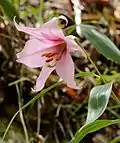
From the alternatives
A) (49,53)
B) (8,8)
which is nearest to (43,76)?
(49,53)

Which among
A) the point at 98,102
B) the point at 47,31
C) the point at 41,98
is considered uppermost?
the point at 47,31

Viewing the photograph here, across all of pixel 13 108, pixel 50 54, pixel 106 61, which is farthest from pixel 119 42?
pixel 50 54

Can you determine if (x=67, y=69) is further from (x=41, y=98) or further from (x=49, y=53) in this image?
(x=41, y=98)

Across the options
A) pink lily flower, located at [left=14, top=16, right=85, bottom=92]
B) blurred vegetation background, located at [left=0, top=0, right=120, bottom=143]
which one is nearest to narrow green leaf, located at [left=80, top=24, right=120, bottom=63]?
pink lily flower, located at [left=14, top=16, right=85, bottom=92]

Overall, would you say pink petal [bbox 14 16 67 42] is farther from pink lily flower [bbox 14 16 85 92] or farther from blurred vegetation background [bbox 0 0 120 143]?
blurred vegetation background [bbox 0 0 120 143]

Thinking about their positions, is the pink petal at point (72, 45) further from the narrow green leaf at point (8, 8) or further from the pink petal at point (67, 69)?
the narrow green leaf at point (8, 8)

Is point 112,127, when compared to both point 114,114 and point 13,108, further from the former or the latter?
point 13,108
